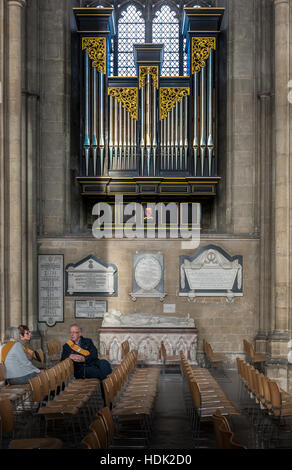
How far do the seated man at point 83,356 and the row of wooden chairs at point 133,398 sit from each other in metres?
0.37

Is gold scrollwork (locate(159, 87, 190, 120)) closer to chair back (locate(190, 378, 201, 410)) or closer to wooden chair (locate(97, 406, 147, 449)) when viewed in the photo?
chair back (locate(190, 378, 201, 410))

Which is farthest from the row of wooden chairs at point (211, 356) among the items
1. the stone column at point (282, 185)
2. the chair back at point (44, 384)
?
the chair back at point (44, 384)

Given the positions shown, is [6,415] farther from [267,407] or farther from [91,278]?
[91,278]

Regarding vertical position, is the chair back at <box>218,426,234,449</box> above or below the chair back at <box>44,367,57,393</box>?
above

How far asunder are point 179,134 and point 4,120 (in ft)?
17.0

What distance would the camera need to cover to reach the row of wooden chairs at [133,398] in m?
8.20

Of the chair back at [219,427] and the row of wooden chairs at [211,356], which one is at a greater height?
the chair back at [219,427]

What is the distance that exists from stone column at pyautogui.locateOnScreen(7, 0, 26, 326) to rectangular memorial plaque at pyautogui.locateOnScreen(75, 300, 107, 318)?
7.56ft

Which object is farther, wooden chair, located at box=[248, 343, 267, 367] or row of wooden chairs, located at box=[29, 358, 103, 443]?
wooden chair, located at box=[248, 343, 267, 367]

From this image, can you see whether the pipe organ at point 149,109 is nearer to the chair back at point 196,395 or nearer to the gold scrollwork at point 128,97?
the gold scrollwork at point 128,97

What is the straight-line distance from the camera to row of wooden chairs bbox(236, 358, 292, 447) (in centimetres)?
879

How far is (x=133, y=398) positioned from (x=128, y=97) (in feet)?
34.0

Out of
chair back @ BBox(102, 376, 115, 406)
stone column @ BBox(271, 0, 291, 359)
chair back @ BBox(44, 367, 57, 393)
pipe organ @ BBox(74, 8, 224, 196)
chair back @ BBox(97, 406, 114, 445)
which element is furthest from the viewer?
pipe organ @ BBox(74, 8, 224, 196)

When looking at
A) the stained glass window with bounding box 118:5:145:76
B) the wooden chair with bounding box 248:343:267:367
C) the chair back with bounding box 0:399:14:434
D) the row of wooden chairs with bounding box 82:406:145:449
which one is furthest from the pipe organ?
the chair back with bounding box 0:399:14:434
